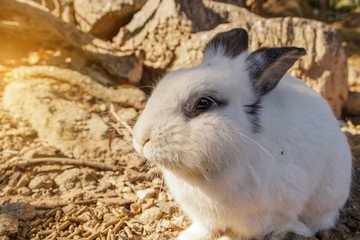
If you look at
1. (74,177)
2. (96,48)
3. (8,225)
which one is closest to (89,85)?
(96,48)

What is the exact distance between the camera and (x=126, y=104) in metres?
5.07

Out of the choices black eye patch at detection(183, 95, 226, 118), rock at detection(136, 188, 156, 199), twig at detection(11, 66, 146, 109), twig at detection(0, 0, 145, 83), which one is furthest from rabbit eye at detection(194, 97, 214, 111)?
twig at detection(0, 0, 145, 83)

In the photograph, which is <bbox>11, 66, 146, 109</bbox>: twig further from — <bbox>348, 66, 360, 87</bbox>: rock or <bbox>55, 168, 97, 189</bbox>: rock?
<bbox>348, 66, 360, 87</bbox>: rock

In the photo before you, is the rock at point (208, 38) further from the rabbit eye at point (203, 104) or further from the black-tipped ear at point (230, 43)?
the rabbit eye at point (203, 104)

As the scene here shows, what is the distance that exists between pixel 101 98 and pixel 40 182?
77.9 inches

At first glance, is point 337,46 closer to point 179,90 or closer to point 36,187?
point 179,90

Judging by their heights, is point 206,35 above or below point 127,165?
above

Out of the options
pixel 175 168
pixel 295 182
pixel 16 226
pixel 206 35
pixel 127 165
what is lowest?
pixel 127 165

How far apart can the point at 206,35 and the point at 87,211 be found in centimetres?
336

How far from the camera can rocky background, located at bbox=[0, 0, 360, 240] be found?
10.4 ft

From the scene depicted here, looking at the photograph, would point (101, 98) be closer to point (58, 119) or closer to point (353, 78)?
point (58, 119)

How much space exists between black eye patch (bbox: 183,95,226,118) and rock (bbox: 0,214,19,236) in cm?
186

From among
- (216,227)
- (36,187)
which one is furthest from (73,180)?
(216,227)

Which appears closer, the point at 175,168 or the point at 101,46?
the point at 175,168
